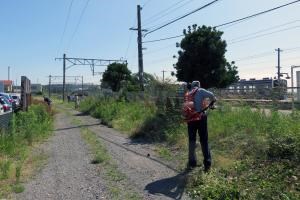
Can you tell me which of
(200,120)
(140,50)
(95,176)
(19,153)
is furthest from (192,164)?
(140,50)

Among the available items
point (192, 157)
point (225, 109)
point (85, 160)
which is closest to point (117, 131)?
point (225, 109)

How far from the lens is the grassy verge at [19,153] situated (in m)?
8.95

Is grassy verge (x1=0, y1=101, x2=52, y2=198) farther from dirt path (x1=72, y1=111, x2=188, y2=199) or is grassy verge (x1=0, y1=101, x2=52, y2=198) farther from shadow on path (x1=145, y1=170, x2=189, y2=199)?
shadow on path (x1=145, y1=170, x2=189, y2=199)

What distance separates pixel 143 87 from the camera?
3142 centimetres

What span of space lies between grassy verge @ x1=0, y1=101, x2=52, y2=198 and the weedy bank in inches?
132

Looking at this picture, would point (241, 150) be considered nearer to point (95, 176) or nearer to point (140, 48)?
point (95, 176)

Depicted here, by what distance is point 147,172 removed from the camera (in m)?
9.73

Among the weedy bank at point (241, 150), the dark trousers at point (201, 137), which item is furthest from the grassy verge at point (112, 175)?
the dark trousers at point (201, 137)

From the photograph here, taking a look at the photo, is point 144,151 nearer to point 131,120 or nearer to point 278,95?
point 278,95

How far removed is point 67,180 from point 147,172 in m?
1.74

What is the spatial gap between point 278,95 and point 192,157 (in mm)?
8057

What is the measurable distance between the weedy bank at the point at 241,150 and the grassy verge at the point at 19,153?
335 centimetres

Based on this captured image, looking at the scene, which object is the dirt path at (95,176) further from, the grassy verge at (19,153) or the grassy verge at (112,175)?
the grassy verge at (19,153)

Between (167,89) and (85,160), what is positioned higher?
(167,89)
